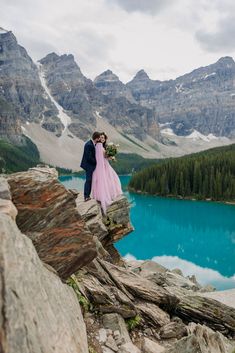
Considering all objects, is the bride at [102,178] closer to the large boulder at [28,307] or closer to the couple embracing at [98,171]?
the couple embracing at [98,171]

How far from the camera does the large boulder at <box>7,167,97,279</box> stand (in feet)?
34.1

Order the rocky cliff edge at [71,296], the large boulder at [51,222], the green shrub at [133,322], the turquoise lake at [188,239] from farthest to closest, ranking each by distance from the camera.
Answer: the turquoise lake at [188,239] → the green shrub at [133,322] → the large boulder at [51,222] → the rocky cliff edge at [71,296]

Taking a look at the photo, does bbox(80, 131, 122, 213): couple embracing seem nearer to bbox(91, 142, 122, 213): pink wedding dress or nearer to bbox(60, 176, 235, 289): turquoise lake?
bbox(91, 142, 122, 213): pink wedding dress

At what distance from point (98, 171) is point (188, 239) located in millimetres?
60911

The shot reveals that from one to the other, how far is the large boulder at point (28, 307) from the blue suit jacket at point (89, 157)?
10.6 m

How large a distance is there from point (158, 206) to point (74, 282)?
353 ft

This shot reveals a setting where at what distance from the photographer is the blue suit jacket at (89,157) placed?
1888cm

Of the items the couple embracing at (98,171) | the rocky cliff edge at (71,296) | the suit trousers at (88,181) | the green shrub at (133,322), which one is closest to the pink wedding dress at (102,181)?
the couple embracing at (98,171)

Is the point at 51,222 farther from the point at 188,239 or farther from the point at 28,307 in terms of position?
the point at 188,239

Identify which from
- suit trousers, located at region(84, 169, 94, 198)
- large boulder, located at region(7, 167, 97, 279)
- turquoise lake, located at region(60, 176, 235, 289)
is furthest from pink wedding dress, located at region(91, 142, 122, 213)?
turquoise lake, located at region(60, 176, 235, 289)

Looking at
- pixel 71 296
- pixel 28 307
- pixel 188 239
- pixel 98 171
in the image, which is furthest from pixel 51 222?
pixel 188 239

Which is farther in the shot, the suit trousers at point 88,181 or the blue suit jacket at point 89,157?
the suit trousers at point 88,181

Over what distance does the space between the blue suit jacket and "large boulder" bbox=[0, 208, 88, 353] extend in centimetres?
1065

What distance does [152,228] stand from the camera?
3396 inches
